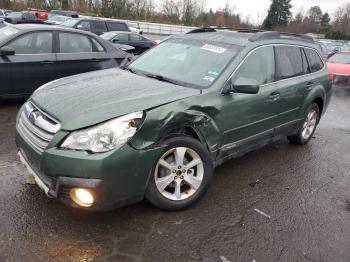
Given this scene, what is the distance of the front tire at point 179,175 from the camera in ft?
10.7

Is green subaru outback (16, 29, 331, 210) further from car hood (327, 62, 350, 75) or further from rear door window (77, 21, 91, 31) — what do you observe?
rear door window (77, 21, 91, 31)

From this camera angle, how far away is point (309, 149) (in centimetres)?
578

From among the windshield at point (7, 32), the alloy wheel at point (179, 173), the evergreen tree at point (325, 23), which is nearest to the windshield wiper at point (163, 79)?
the alloy wheel at point (179, 173)

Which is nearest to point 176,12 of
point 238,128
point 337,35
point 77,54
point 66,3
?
point 66,3

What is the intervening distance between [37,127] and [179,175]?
1.38m

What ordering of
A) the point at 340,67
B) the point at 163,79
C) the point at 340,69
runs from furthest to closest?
the point at 340,67 → the point at 340,69 → the point at 163,79

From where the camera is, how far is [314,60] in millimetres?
5523

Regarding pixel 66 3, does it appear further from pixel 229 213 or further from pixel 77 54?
pixel 229 213

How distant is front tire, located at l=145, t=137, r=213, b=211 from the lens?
327cm

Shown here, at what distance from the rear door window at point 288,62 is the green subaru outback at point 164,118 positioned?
A: 0.05 feet

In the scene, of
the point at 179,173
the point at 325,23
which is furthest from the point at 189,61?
the point at 325,23

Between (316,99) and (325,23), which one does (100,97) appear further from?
(325,23)

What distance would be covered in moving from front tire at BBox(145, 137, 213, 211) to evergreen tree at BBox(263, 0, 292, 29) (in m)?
66.1

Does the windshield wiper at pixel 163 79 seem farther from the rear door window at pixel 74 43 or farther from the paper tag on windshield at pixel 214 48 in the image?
the rear door window at pixel 74 43
